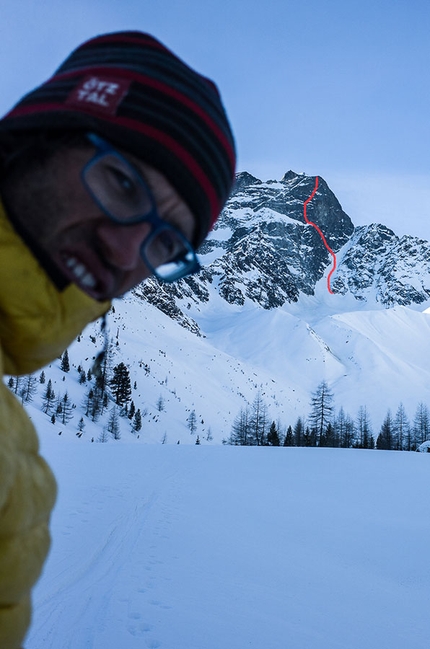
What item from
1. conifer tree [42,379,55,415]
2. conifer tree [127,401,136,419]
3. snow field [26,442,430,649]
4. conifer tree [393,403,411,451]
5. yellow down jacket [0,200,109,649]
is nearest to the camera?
yellow down jacket [0,200,109,649]

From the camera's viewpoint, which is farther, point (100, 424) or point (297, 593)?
point (100, 424)

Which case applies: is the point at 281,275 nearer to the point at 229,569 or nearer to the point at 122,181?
the point at 229,569

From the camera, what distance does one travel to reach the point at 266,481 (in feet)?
38.9

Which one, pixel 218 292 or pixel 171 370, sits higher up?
pixel 218 292

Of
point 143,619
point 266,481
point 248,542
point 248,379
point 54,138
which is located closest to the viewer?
point 54,138

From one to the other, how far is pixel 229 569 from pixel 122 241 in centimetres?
468

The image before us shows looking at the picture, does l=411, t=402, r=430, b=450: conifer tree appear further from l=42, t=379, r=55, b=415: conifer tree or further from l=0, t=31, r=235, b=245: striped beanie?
l=0, t=31, r=235, b=245: striped beanie

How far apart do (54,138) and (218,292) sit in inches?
5773

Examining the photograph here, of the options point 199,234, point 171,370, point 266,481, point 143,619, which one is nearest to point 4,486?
point 199,234

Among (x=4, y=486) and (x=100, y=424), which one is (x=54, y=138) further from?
(x=100, y=424)

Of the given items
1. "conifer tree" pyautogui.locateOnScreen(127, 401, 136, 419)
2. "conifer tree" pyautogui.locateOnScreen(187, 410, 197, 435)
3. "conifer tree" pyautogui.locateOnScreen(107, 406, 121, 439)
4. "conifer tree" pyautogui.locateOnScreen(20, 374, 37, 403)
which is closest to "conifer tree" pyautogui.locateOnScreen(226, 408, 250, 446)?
"conifer tree" pyautogui.locateOnScreen(187, 410, 197, 435)

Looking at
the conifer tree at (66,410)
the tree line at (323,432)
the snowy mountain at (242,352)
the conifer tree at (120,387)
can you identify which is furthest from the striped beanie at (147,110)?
the conifer tree at (120,387)

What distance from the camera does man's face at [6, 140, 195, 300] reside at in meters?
0.93

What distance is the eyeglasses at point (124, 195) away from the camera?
98 centimetres
